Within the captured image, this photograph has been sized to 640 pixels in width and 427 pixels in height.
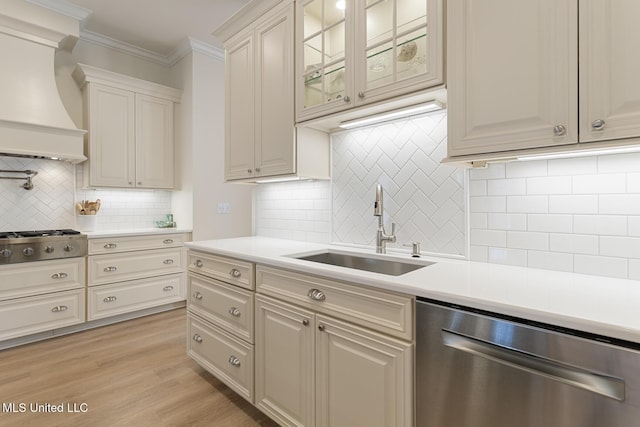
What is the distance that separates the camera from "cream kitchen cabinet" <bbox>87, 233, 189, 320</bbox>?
315 cm

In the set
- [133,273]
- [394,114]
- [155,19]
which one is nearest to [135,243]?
[133,273]

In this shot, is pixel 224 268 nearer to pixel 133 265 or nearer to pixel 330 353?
pixel 330 353

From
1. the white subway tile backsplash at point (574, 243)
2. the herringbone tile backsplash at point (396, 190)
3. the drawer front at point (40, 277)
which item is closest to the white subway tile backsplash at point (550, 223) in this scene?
the white subway tile backsplash at point (574, 243)

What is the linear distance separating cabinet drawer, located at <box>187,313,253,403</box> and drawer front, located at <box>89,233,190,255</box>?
1485 millimetres

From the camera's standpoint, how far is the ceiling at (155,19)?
10.1 feet

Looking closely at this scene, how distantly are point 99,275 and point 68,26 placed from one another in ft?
7.86

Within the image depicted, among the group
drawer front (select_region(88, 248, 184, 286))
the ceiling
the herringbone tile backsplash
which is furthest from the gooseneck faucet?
drawer front (select_region(88, 248, 184, 286))

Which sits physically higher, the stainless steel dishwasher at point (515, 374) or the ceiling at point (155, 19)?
the ceiling at point (155, 19)

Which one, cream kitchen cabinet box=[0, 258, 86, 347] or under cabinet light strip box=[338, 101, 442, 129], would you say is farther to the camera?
cream kitchen cabinet box=[0, 258, 86, 347]

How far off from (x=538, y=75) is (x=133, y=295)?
149 inches

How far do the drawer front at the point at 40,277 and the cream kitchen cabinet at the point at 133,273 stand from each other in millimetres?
108

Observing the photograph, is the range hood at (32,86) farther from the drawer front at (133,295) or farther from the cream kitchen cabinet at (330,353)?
the cream kitchen cabinet at (330,353)

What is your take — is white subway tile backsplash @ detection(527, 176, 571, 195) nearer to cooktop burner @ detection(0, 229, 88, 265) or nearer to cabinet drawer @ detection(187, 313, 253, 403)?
cabinet drawer @ detection(187, 313, 253, 403)

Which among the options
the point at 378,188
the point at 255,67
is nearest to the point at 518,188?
the point at 378,188
